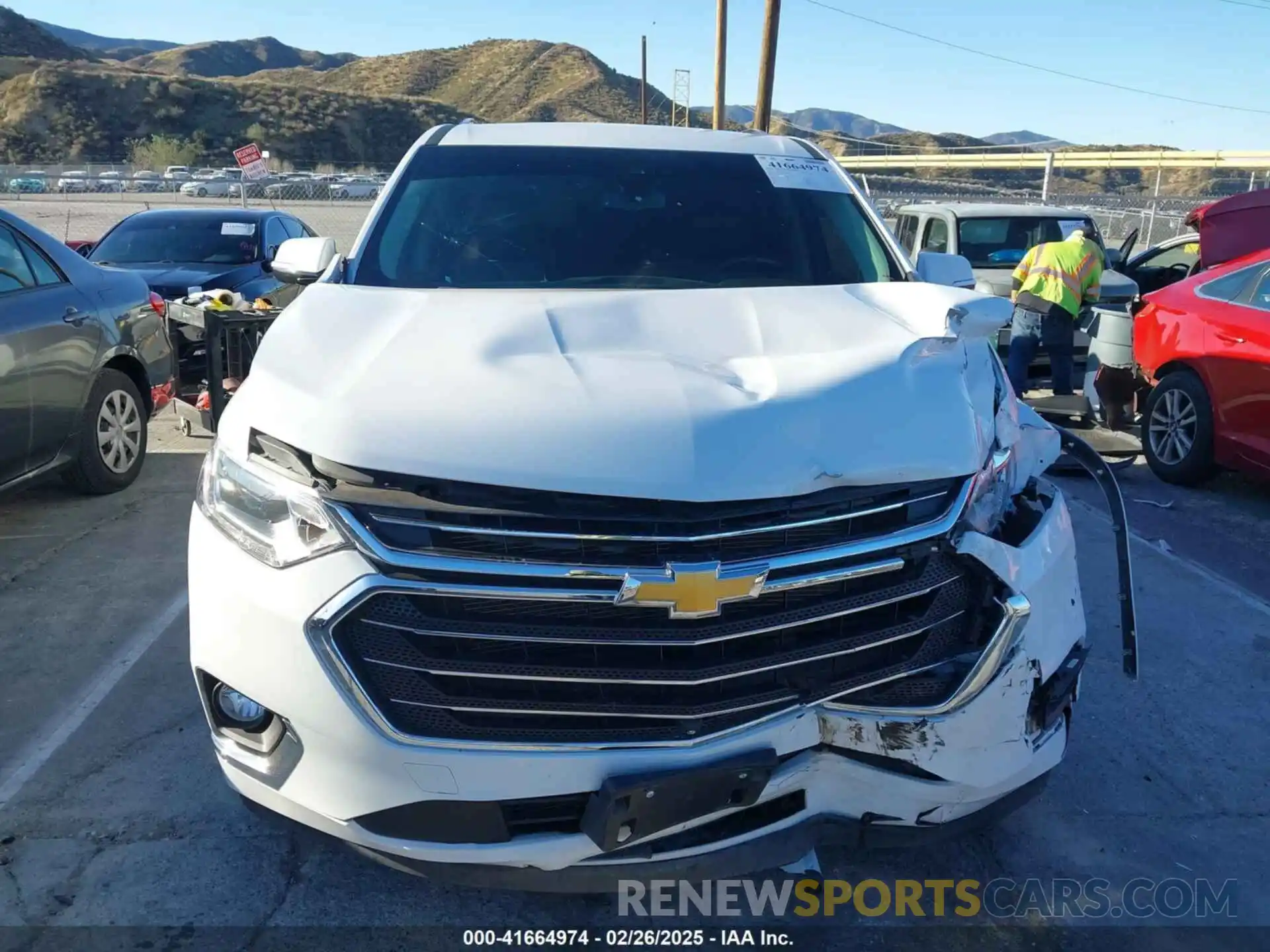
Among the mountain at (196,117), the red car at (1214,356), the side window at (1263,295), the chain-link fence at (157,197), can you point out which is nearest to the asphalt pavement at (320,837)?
the red car at (1214,356)

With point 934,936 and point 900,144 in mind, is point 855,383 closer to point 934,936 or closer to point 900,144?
point 934,936

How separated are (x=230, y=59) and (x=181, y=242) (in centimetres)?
Answer: 18454

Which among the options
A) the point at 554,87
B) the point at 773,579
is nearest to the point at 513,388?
the point at 773,579

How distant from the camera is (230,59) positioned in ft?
555

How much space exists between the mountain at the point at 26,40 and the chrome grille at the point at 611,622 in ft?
316

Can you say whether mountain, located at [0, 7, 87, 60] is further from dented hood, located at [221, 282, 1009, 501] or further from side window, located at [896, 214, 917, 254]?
dented hood, located at [221, 282, 1009, 501]

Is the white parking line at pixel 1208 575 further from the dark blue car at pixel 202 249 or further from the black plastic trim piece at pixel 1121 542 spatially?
the dark blue car at pixel 202 249

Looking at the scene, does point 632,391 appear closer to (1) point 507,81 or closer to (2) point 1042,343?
(2) point 1042,343

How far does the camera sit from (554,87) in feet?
272

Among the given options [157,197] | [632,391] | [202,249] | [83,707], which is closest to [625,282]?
[632,391]

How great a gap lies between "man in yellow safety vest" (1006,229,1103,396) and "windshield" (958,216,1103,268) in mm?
2078

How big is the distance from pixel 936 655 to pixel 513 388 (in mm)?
1138

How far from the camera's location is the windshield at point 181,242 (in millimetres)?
9898

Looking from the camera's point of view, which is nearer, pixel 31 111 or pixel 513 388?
pixel 513 388
